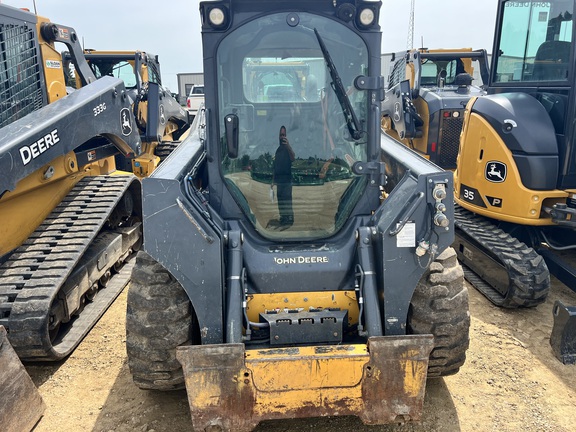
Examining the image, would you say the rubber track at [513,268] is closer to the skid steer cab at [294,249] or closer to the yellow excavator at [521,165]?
the yellow excavator at [521,165]

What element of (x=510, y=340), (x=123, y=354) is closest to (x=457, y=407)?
(x=510, y=340)

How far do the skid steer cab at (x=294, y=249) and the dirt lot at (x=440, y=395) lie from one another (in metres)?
0.31

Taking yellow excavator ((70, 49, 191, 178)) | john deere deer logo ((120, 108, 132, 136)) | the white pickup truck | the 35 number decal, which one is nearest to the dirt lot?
the 35 number decal

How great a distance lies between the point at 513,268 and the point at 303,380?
276 centimetres

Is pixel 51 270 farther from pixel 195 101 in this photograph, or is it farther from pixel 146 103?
pixel 195 101

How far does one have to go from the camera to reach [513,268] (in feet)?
14.6

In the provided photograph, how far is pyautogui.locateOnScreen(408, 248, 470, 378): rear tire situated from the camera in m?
2.95

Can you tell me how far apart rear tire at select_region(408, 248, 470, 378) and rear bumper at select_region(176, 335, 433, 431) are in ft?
1.19

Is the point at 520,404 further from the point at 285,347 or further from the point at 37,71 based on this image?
the point at 37,71

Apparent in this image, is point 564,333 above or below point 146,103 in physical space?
below

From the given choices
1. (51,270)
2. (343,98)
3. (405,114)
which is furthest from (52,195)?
(405,114)

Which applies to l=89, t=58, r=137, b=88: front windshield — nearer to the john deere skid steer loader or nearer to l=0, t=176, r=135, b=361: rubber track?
the john deere skid steer loader

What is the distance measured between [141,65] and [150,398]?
6.95 meters

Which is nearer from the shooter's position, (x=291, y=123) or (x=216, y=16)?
(x=216, y=16)
